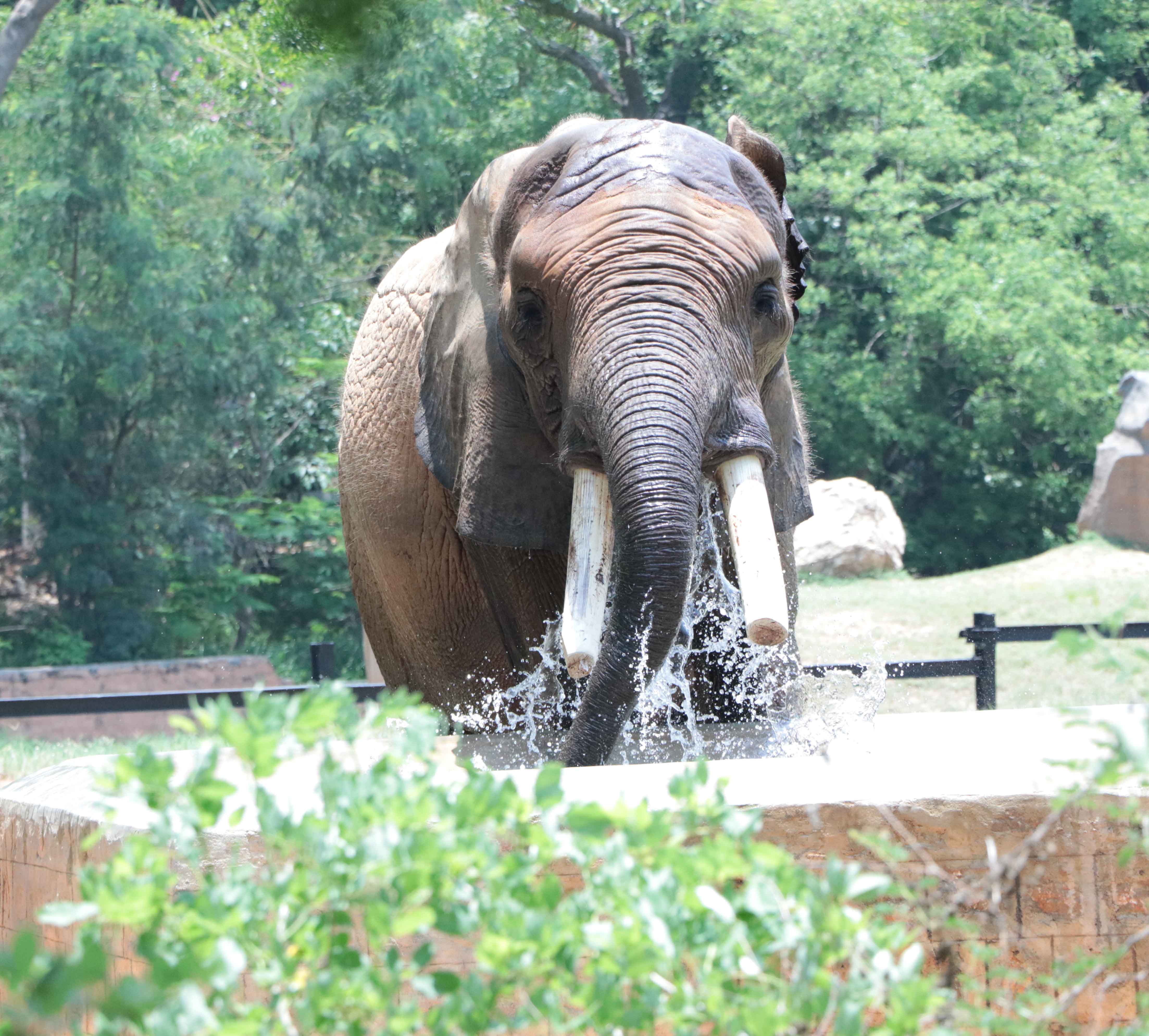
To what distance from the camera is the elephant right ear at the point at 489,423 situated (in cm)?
389

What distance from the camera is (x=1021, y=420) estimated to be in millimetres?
20234

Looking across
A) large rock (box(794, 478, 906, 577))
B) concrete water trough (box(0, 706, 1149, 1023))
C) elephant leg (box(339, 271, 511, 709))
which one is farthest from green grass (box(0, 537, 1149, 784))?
concrete water trough (box(0, 706, 1149, 1023))

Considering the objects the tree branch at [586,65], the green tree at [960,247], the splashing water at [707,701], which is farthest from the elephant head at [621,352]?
the green tree at [960,247]

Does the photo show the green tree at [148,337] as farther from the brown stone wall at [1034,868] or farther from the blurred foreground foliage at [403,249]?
the brown stone wall at [1034,868]

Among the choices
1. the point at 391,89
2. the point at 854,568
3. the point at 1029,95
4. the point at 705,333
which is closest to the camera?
the point at 705,333

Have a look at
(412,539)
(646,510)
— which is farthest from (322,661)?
(646,510)

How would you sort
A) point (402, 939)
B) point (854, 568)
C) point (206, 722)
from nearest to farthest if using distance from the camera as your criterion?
1. point (206, 722)
2. point (402, 939)
3. point (854, 568)

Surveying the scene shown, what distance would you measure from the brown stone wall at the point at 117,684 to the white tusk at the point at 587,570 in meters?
6.89

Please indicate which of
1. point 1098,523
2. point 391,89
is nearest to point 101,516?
point 391,89

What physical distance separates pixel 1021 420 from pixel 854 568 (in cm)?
503

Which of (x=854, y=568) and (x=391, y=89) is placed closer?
(x=391, y=89)

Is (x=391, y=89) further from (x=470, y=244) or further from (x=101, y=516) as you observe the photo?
(x=470, y=244)

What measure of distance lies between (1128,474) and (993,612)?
6.45m

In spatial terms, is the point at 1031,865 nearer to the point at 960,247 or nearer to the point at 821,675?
the point at 821,675
